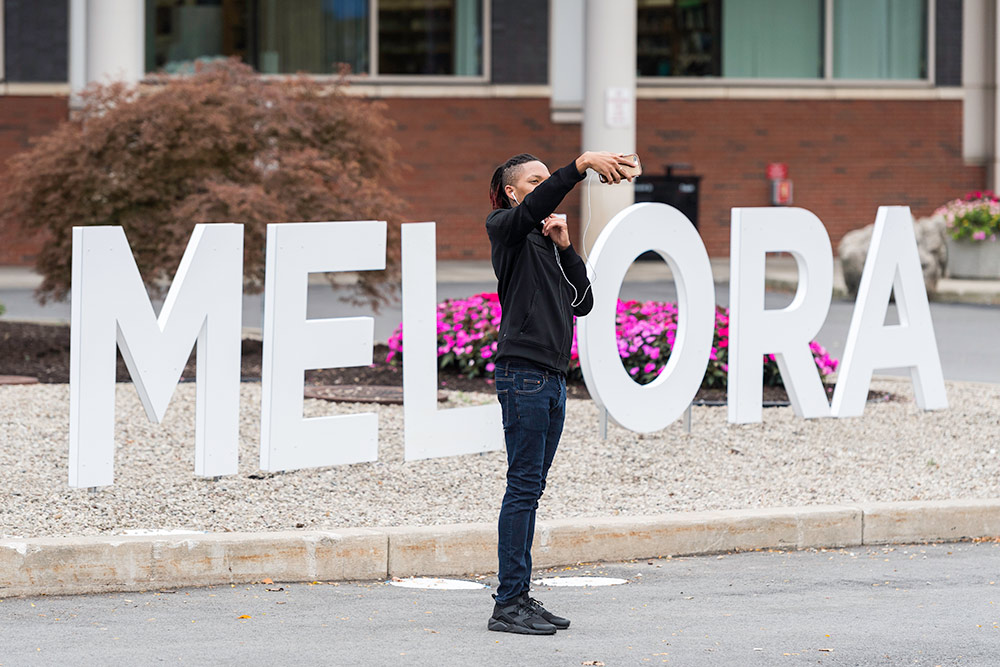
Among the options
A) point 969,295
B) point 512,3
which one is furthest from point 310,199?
point 512,3

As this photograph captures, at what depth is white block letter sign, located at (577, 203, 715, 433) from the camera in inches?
308

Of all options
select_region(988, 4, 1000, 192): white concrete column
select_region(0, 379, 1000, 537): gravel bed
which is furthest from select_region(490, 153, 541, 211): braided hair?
select_region(988, 4, 1000, 192): white concrete column

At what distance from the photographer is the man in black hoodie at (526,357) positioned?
5.18 metres

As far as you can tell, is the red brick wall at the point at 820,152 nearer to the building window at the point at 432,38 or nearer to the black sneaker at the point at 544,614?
the building window at the point at 432,38

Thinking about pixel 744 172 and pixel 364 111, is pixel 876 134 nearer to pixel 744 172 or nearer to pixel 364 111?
pixel 744 172

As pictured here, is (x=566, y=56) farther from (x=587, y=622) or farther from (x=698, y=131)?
(x=587, y=622)

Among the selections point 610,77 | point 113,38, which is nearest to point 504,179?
point 113,38

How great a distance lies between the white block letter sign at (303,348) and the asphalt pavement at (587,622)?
1224 mm

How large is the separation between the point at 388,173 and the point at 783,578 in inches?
279

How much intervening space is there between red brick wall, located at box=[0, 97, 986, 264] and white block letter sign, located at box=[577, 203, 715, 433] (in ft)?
50.6

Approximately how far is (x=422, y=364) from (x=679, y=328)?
1499 millimetres

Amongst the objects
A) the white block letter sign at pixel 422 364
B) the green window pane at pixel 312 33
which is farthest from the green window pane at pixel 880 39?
the white block letter sign at pixel 422 364

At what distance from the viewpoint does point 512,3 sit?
79.0 feet

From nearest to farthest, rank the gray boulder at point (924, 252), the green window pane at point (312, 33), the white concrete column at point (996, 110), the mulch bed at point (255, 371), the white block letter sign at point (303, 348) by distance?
the white block letter sign at point (303, 348), the mulch bed at point (255, 371), the gray boulder at point (924, 252), the green window pane at point (312, 33), the white concrete column at point (996, 110)
